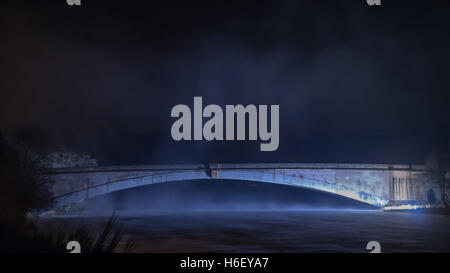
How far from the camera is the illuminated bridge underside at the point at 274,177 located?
43.9 m

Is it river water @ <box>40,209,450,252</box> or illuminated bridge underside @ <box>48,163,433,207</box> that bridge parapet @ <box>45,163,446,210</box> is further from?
river water @ <box>40,209,450,252</box>

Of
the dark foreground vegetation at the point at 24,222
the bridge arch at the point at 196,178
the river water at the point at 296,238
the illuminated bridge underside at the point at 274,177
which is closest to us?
the dark foreground vegetation at the point at 24,222

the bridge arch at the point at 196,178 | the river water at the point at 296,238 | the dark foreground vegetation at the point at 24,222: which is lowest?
the river water at the point at 296,238

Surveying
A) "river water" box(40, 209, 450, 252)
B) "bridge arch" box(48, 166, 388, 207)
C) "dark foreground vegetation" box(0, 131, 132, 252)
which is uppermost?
"bridge arch" box(48, 166, 388, 207)

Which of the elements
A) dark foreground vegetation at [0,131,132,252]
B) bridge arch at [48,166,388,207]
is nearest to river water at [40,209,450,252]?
dark foreground vegetation at [0,131,132,252]

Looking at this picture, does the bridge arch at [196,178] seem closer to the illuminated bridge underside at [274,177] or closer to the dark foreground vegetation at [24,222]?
the illuminated bridge underside at [274,177]

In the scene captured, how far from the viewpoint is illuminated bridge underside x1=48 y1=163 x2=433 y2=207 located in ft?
144

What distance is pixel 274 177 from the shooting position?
48.2m

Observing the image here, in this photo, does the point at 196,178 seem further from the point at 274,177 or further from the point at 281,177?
the point at 281,177

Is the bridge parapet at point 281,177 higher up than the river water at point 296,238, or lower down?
higher up

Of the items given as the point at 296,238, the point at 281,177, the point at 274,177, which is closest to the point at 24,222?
the point at 296,238

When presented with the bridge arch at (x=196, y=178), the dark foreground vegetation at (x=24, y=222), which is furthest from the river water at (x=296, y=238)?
the bridge arch at (x=196, y=178)
